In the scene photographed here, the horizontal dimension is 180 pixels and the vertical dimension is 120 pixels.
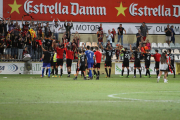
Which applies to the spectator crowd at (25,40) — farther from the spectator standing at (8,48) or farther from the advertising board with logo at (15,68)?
the advertising board with logo at (15,68)

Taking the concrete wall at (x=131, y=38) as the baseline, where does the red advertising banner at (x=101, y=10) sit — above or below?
above

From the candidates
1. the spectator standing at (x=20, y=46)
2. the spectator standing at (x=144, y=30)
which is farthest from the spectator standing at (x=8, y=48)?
the spectator standing at (x=144, y=30)

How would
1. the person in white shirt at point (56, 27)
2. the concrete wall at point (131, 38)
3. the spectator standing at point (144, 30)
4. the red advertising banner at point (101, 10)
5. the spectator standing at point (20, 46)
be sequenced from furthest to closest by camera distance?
the concrete wall at point (131, 38) → the red advertising banner at point (101, 10) → the spectator standing at point (144, 30) → the person in white shirt at point (56, 27) → the spectator standing at point (20, 46)

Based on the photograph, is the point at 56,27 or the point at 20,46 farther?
the point at 56,27

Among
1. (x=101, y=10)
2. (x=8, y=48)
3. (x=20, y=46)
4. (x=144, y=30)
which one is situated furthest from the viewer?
(x=101, y=10)

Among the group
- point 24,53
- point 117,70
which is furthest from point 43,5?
point 117,70

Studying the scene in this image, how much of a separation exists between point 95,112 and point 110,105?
1142 mm

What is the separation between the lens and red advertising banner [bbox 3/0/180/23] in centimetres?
3116

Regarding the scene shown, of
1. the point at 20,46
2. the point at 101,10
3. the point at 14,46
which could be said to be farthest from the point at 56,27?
the point at 14,46

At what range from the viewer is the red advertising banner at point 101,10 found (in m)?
31.2

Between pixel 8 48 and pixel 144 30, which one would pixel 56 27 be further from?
pixel 144 30

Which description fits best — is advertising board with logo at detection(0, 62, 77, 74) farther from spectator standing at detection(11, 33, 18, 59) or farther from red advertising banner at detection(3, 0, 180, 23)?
red advertising banner at detection(3, 0, 180, 23)

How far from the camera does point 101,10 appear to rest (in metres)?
32.2

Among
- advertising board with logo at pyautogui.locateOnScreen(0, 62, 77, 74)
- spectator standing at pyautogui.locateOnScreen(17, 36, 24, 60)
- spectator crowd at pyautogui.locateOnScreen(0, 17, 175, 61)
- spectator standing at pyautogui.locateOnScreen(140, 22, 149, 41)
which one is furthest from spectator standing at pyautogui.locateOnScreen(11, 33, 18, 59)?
spectator standing at pyautogui.locateOnScreen(140, 22, 149, 41)
